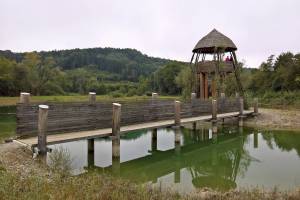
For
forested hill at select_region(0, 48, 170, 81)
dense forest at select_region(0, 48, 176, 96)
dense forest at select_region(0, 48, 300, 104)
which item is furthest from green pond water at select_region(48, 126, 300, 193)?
forested hill at select_region(0, 48, 170, 81)

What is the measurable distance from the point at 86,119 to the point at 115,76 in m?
80.0

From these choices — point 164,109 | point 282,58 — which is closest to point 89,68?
point 282,58

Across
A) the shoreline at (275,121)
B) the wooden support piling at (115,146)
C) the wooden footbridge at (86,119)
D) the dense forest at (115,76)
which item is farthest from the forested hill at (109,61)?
the wooden support piling at (115,146)

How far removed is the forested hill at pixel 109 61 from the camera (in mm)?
93750

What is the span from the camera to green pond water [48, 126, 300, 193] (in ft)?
29.2

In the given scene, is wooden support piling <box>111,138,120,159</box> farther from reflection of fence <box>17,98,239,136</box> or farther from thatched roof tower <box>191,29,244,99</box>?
thatched roof tower <box>191,29,244,99</box>

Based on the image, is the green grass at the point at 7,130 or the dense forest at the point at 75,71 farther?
the dense forest at the point at 75,71

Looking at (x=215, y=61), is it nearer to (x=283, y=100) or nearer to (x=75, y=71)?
(x=283, y=100)

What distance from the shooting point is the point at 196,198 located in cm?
605

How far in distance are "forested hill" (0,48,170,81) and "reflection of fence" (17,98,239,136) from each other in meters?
74.7

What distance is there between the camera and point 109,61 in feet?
330

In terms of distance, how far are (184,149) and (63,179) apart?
7.94 m

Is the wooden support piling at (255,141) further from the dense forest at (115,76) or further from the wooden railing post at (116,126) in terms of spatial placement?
the dense forest at (115,76)

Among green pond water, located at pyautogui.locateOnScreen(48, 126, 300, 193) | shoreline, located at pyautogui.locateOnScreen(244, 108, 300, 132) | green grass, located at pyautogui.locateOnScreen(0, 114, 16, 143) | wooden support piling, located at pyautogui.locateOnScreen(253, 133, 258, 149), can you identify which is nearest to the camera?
green pond water, located at pyautogui.locateOnScreen(48, 126, 300, 193)
